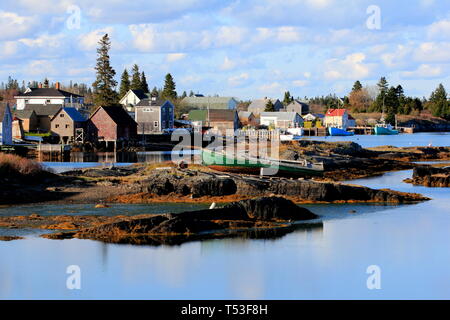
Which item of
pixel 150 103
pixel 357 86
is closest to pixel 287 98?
pixel 357 86

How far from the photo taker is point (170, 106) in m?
108

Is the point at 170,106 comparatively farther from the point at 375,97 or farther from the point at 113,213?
the point at 375,97

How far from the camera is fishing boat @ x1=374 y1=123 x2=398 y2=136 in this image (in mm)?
155750

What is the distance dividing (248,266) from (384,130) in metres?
138

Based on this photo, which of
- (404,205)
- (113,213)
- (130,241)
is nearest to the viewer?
(130,241)

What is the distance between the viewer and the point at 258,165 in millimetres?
48062

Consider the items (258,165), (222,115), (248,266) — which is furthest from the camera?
(222,115)

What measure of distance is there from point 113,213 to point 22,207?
16.0 ft

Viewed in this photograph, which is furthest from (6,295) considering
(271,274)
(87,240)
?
(271,274)

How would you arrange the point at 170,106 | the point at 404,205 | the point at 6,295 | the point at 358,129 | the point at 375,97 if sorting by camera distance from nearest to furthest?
the point at 6,295 < the point at 404,205 < the point at 170,106 < the point at 358,129 < the point at 375,97

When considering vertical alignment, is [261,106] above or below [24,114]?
above

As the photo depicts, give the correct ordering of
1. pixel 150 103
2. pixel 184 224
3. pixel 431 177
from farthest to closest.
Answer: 1. pixel 150 103
2. pixel 431 177
3. pixel 184 224

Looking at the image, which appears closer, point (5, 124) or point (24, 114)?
point (5, 124)
